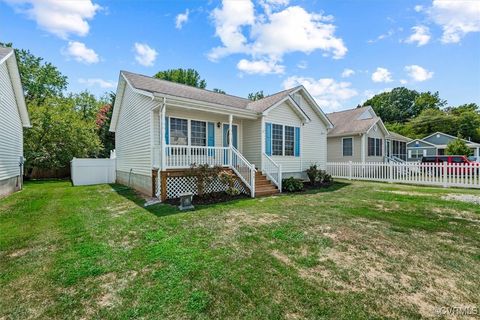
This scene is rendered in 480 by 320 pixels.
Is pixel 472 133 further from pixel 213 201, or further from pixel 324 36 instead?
pixel 213 201

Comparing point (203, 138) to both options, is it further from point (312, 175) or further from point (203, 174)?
point (312, 175)

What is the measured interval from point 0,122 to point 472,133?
63.4 m

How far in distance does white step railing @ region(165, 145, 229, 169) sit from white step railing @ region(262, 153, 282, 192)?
207 cm

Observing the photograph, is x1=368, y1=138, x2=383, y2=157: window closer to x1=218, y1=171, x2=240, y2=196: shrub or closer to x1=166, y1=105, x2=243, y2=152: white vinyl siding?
x1=166, y1=105, x2=243, y2=152: white vinyl siding

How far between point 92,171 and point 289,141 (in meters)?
12.3

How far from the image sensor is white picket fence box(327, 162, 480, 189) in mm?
11562

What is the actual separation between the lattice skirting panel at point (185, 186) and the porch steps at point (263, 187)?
508mm

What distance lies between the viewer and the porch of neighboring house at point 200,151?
8906 mm

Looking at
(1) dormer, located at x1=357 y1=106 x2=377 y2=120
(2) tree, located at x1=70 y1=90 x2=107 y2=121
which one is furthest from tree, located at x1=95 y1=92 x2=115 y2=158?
(1) dormer, located at x1=357 y1=106 x2=377 y2=120

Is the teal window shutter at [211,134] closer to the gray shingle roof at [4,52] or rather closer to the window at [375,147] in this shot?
the gray shingle roof at [4,52]

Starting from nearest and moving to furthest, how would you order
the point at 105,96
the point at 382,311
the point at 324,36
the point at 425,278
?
the point at 382,311, the point at 425,278, the point at 324,36, the point at 105,96

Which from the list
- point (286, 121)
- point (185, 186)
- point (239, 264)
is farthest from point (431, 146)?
point (239, 264)

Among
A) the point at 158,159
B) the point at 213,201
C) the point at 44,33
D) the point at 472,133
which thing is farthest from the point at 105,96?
the point at 472,133

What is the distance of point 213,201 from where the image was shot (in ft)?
28.3
